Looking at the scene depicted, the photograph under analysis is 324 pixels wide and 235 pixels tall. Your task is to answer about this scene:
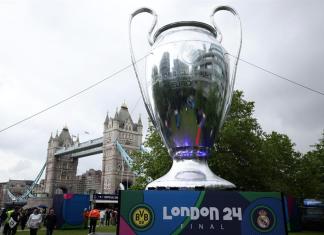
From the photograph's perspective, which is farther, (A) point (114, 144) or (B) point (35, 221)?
(A) point (114, 144)

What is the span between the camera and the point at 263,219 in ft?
16.3

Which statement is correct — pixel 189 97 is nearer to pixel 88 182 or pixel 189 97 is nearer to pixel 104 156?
pixel 104 156

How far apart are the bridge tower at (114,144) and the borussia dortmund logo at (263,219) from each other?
8798cm

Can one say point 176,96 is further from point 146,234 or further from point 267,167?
point 267,167

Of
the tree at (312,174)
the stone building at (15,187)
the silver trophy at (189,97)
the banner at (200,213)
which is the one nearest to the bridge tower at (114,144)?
the stone building at (15,187)

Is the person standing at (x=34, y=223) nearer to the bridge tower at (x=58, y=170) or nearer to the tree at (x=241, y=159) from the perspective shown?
the tree at (x=241, y=159)

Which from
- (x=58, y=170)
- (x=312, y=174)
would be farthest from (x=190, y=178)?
(x=58, y=170)

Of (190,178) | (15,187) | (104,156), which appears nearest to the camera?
(190,178)

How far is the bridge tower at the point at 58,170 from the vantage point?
118938mm

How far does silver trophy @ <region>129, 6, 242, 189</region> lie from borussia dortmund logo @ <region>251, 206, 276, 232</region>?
1.04m

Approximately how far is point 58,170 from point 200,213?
12205 cm

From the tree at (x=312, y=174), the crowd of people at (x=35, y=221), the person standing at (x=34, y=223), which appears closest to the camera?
the person standing at (x=34, y=223)

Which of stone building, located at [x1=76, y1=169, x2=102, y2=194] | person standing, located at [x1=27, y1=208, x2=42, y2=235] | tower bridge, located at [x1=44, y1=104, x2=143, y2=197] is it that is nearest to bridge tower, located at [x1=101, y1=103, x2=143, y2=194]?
tower bridge, located at [x1=44, y1=104, x2=143, y2=197]

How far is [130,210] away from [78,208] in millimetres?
16810
